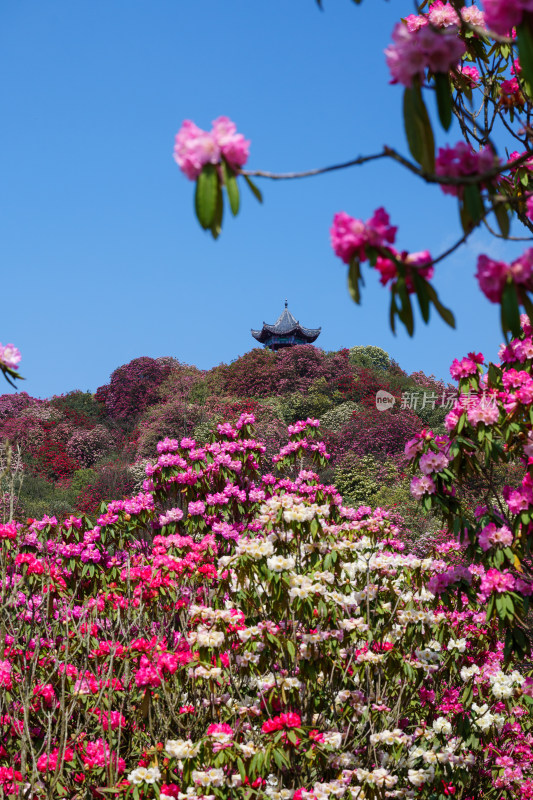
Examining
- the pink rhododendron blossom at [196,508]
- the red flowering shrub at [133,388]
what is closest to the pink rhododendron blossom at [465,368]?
the pink rhododendron blossom at [196,508]

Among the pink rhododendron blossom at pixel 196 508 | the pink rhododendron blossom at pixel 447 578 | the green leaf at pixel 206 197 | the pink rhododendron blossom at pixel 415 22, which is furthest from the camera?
the pink rhododendron blossom at pixel 196 508

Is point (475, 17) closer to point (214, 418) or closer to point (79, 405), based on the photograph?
point (214, 418)

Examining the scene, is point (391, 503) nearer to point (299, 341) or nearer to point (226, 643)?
point (226, 643)

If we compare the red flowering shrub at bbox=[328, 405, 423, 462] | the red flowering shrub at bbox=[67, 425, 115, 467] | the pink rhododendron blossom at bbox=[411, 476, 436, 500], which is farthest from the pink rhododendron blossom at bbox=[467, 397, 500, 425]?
the red flowering shrub at bbox=[67, 425, 115, 467]

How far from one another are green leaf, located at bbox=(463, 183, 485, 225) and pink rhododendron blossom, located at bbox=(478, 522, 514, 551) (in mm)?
1772

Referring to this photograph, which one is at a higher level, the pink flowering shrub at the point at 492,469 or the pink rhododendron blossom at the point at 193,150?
the pink rhododendron blossom at the point at 193,150

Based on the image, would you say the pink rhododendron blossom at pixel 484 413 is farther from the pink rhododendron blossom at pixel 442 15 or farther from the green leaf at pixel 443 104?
the pink rhododendron blossom at pixel 442 15

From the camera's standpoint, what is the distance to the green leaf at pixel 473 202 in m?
1.36

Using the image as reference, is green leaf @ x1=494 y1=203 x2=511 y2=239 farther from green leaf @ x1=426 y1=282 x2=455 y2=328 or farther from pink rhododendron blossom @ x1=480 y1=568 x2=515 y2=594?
pink rhododendron blossom @ x1=480 y1=568 x2=515 y2=594

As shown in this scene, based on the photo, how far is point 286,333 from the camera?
43.2 m

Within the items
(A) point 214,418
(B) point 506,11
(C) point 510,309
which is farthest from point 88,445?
(B) point 506,11

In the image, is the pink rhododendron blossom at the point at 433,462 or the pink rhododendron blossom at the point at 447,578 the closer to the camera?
the pink rhododendron blossom at the point at 433,462

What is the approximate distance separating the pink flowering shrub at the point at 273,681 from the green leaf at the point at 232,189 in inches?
71.6

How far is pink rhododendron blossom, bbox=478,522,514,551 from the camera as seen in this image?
9.15 ft
